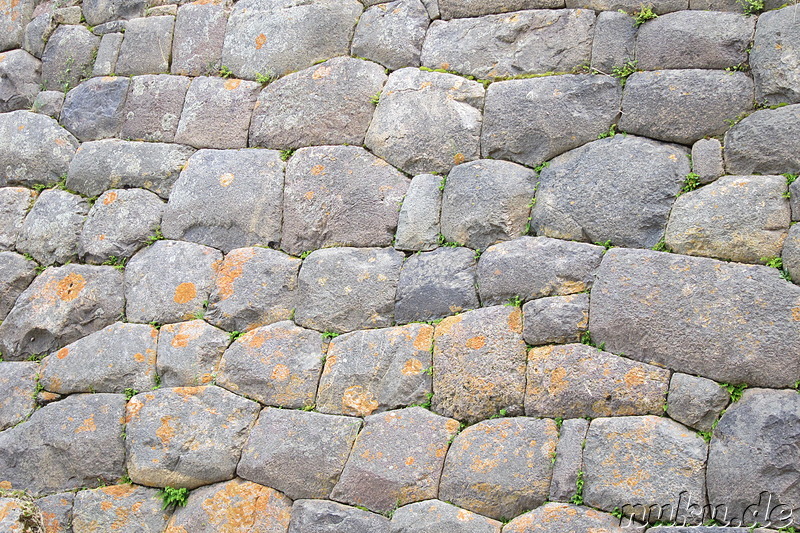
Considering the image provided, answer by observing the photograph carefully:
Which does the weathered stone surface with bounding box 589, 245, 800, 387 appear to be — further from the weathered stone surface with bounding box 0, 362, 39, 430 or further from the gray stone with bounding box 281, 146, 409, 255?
the weathered stone surface with bounding box 0, 362, 39, 430

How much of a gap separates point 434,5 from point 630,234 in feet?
6.56

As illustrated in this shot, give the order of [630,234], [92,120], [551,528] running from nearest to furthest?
[551,528], [630,234], [92,120]

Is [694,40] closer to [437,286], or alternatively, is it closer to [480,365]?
[437,286]

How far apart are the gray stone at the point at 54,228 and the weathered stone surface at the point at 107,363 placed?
70 centimetres

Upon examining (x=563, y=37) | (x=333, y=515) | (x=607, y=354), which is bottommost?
(x=333, y=515)

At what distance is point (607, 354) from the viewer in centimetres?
395

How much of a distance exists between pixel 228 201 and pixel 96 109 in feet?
4.75

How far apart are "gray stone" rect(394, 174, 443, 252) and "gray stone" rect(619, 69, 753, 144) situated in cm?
110

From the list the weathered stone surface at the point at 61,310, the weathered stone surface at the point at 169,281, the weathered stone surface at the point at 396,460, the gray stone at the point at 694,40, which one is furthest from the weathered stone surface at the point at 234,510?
the gray stone at the point at 694,40

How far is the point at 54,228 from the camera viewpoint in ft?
17.7

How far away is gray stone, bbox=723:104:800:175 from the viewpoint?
12.8 feet

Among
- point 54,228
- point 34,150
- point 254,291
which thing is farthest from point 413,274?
point 34,150

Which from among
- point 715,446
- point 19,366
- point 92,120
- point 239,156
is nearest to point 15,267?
point 19,366

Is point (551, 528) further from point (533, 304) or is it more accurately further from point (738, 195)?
point (738, 195)
